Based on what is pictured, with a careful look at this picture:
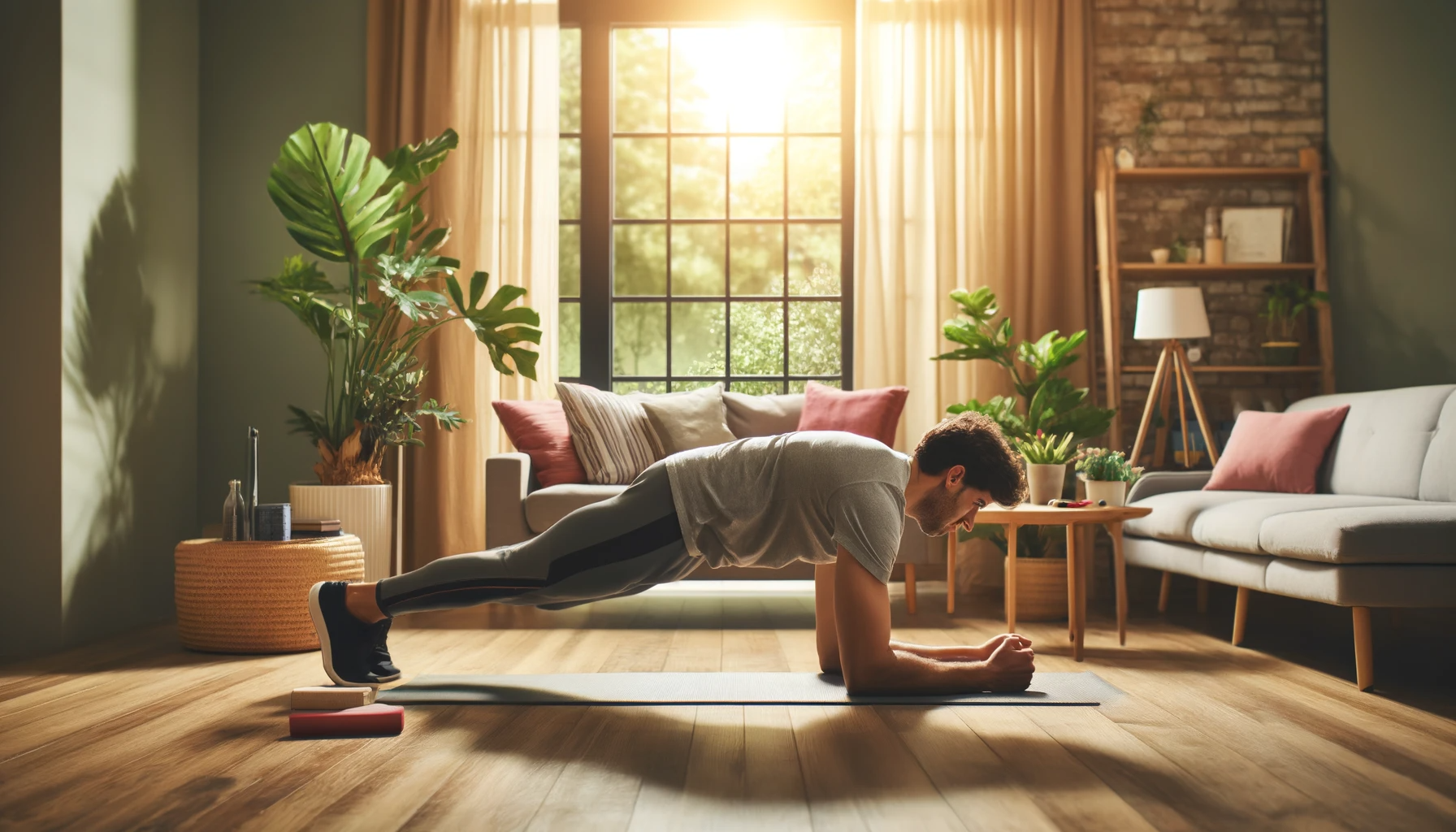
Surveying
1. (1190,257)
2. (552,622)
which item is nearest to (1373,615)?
(1190,257)

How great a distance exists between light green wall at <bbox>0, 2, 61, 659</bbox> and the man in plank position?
62.6 inches

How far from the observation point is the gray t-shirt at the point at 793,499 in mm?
2219

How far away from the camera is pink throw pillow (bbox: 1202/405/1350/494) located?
3.91m

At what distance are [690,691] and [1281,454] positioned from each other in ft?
8.46

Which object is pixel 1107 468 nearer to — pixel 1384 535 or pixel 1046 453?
pixel 1046 453

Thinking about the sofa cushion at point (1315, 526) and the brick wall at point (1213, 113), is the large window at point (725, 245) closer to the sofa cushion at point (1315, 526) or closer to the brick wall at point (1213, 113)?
the brick wall at point (1213, 113)

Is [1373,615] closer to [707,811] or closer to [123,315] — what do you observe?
[707,811]

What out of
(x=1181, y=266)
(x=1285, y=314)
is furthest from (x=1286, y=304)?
(x=1181, y=266)

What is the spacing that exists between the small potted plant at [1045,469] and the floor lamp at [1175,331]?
1.14 metres

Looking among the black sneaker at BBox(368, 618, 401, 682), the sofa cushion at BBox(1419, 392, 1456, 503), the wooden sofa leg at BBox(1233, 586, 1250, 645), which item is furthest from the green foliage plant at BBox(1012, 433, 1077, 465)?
the black sneaker at BBox(368, 618, 401, 682)

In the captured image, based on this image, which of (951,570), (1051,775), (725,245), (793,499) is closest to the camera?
(1051,775)

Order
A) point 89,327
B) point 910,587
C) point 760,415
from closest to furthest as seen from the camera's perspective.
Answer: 1. point 89,327
2. point 910,587
3. point 760,415

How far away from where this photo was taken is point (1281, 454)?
13.0ft

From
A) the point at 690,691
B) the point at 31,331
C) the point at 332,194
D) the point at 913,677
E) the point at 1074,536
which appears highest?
the point at 332,194
